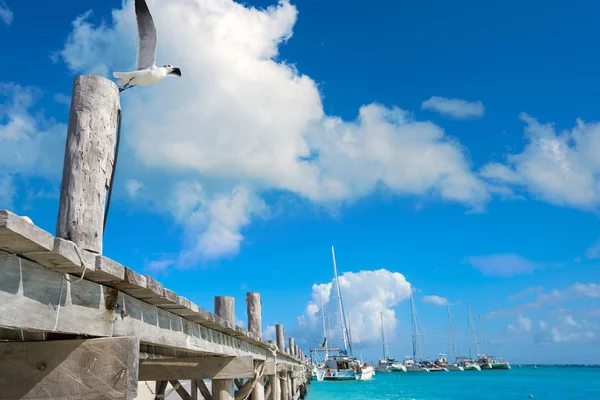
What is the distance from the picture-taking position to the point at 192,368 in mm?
6895

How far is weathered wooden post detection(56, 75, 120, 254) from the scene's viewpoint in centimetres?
289

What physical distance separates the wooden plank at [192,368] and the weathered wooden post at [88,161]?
4333 mm

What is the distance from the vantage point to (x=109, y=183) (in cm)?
324

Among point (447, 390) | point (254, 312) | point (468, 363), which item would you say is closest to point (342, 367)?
point (447, 390)

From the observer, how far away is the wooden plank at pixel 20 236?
1901 millimetres

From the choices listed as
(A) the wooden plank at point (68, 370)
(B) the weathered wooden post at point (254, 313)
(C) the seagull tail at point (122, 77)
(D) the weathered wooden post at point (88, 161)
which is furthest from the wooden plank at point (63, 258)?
(B) the weathered wooden post at point (254, 313)

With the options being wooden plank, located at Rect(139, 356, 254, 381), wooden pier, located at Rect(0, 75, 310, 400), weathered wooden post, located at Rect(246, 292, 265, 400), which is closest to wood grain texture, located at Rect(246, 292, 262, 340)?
weathered wooden post, located at Rect(246, 292, 265, 400)

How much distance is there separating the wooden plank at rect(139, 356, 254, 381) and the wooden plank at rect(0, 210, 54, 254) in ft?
16.4

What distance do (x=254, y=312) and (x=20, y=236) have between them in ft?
28.4

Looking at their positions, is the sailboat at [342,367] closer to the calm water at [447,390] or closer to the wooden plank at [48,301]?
the calm water at [447,390]

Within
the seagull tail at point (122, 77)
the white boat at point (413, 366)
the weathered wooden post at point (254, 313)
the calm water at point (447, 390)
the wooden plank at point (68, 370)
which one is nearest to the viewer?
the wooden plank at point (68, 370)

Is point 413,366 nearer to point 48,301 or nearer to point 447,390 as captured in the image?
point 447,390

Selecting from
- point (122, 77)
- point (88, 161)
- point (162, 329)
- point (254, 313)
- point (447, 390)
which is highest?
point (122, 77)

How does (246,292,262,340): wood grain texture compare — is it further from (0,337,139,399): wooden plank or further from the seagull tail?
(0,337,139,399): wooden plank
